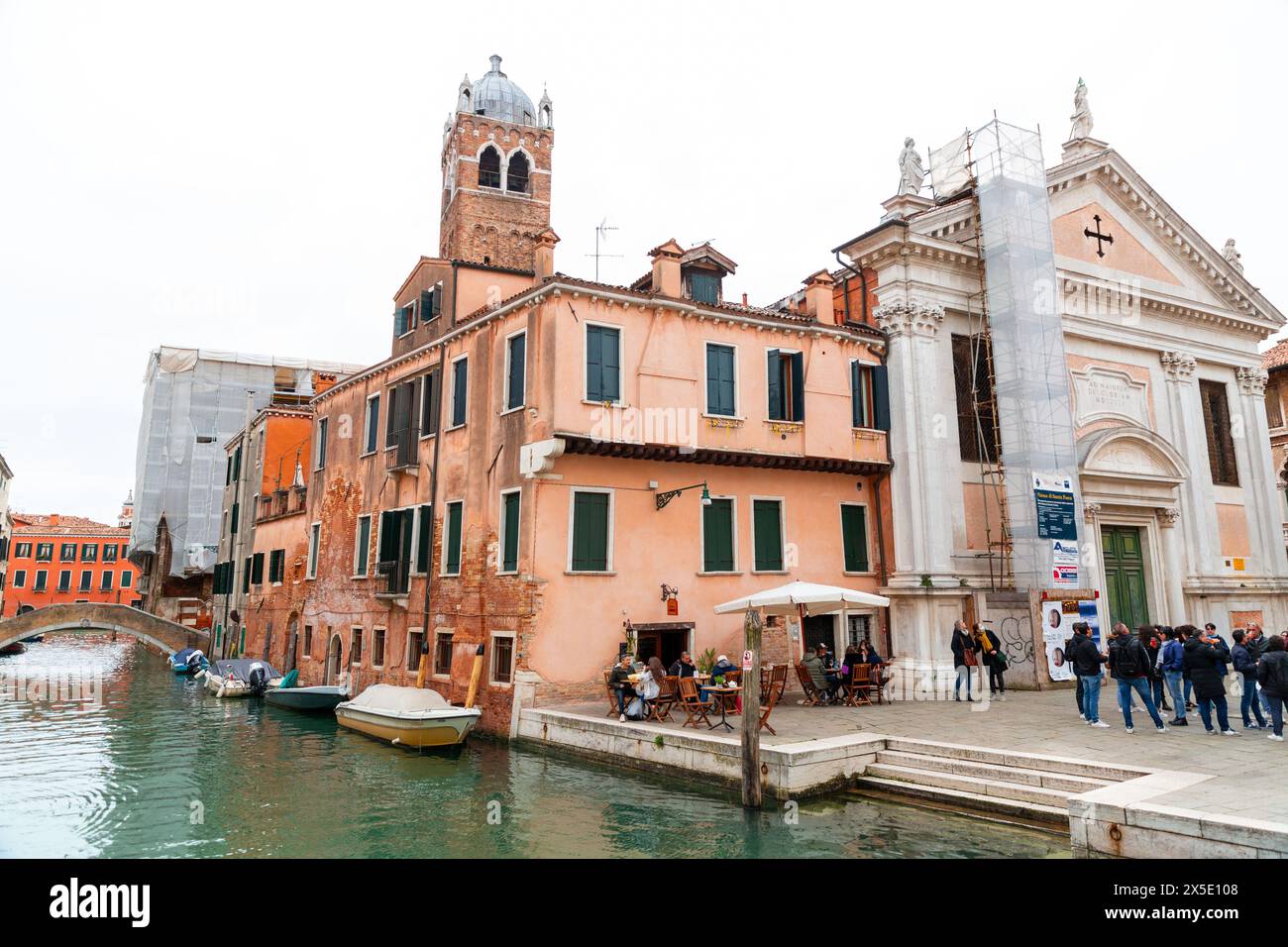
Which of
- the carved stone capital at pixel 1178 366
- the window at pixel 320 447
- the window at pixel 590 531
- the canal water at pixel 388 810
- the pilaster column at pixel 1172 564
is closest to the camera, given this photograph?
the canal water at pixel 388 810

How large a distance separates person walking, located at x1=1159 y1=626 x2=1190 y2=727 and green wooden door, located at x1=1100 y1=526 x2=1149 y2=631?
7960 millimetres

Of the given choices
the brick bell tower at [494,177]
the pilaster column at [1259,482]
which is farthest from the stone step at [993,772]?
the brick bell tower at [494,177]

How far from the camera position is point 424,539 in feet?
61.1

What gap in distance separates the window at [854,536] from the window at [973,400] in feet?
8.36

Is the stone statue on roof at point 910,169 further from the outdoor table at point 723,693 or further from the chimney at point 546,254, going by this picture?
the outdoor table at point 723,693

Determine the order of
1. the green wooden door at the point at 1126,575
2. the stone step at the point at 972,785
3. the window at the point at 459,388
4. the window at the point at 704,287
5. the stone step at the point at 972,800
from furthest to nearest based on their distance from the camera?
the green wooden door at the point at 1126,575, the window at the point at 704,287, the window at the point at 459,388, the stone step at the point at 972,785, the stone step at the point at 972,800

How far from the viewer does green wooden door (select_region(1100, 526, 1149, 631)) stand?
19391 mm

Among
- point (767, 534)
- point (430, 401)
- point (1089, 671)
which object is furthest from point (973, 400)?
point (430, 401)

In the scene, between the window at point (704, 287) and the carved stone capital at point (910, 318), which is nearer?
the carved stone capital at point (910, 318)

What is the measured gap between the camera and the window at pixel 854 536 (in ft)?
59.4

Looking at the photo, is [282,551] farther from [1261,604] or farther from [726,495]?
[1261,604]

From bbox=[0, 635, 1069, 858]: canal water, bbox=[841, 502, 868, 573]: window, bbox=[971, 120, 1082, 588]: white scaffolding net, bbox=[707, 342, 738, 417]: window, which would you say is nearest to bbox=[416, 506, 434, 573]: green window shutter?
bbox=[0, 635, 1069, 858]: canal water

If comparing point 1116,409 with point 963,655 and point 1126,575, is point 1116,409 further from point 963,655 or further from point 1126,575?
point 963,655

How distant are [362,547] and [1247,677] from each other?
1837 cm
